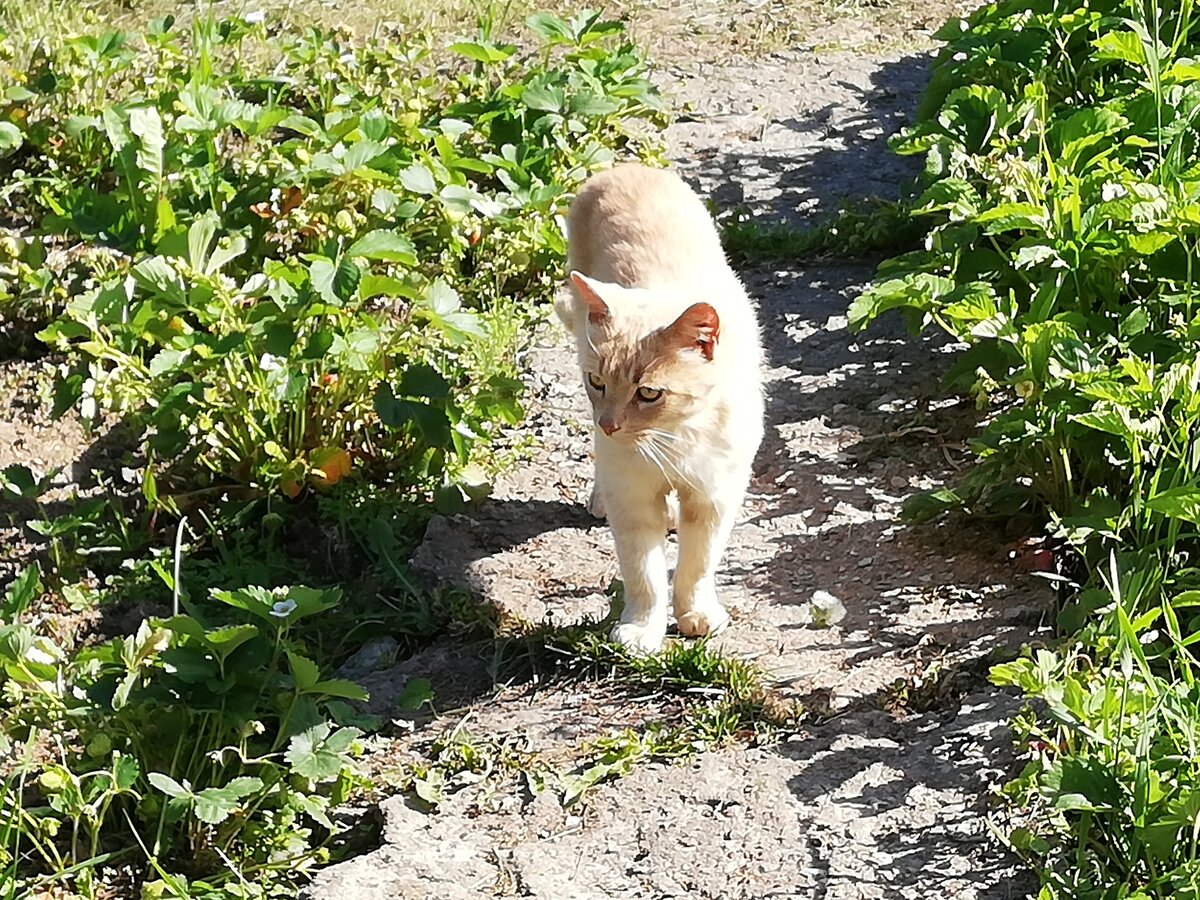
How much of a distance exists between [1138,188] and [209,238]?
226cm

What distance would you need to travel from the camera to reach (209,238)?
12.1ft

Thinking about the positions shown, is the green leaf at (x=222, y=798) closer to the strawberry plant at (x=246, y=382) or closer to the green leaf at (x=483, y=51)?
the strawberry plant at (x=246, y=382)

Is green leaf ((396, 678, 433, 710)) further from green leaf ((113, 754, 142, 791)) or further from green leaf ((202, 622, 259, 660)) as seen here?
green leaf ((113, 754, 142, 791))

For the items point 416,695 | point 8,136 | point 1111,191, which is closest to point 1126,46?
point 1111,191

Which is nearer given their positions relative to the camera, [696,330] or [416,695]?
[696,330]

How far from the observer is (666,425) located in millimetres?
3094

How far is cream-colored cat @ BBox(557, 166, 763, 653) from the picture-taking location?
3023 millimetres

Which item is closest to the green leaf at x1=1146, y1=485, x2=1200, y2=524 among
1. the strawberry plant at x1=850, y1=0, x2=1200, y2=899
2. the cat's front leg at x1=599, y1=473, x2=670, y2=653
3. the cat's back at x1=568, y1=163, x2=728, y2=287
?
the strawberry plant at x1=850, y1=0, x2=1200, y2=899

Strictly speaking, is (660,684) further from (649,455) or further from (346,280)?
(346,280)

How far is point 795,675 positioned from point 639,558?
0.42 meters

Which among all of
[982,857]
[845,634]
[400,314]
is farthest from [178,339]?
[982,857]

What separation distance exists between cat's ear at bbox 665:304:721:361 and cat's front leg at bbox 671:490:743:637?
0.36 metres

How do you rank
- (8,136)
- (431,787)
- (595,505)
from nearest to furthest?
(431,787) < (595,505) < (8,136)

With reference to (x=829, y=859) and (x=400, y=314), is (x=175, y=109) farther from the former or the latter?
(x=829, y=859)
